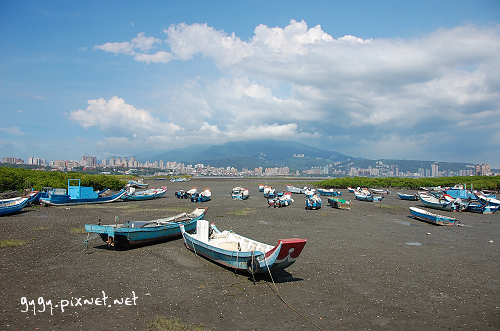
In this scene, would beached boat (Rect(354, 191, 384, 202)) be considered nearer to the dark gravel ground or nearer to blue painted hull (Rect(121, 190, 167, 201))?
the dark gravel ground

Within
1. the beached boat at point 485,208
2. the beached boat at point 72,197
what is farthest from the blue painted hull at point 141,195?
the beached boat at point 485,208

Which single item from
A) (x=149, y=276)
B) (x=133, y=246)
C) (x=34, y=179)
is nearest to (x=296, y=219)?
(x=133, y=246)

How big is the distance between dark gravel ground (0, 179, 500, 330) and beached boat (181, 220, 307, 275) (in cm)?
51

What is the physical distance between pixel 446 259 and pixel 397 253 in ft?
6.62

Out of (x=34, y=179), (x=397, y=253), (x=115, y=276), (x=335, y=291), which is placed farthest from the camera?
(x=34, y=179)

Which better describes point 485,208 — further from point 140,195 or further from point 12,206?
point 12,206

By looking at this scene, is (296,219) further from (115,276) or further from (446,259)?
(115,276)

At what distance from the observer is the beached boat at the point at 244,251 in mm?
9453

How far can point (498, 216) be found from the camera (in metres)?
26.8

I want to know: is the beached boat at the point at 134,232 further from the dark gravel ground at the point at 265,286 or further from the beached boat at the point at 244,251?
the beached boat at the point at 244,251

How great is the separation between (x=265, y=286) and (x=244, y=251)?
5.91 feet

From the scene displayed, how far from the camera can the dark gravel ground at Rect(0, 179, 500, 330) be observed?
753cm

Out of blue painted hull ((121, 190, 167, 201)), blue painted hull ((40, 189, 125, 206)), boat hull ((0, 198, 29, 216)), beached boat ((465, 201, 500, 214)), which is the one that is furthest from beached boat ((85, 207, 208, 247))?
beached boat ((465, 201, 500, 214))

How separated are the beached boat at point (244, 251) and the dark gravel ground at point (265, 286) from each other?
51cm
